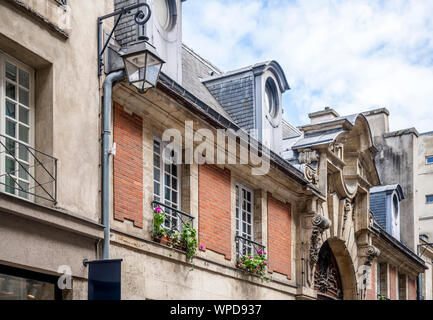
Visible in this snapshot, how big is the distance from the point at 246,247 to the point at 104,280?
5.45 meters

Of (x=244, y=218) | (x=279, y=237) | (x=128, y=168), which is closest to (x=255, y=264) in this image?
(x=244, y=218)

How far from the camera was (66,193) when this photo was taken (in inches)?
399

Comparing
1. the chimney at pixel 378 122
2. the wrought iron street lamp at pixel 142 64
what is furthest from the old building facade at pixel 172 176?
the chimney at pixel 378 122

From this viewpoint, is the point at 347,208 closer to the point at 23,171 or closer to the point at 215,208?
the point at 215,208

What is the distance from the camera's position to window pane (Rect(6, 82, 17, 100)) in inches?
389

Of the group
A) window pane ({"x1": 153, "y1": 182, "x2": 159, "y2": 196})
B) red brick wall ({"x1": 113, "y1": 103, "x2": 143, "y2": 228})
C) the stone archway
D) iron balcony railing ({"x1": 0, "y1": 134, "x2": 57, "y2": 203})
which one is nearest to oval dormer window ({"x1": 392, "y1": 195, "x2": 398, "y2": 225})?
the stone archway

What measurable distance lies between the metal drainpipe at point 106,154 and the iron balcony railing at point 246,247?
4.36 metres

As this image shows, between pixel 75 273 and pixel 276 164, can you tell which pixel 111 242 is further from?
pixel 276 164

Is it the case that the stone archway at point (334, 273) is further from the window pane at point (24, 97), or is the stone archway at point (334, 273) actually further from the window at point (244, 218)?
the window pane at point (24, 97)

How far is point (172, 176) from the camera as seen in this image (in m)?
13.1

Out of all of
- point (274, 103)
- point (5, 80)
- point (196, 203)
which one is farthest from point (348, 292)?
point (5, 80)

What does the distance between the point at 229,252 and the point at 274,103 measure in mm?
4290

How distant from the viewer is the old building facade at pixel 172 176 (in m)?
Result: 9.90
